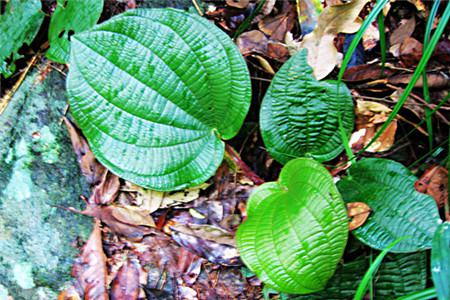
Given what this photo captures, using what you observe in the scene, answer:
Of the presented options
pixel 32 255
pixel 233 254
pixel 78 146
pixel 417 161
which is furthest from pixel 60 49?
pixel 417 161

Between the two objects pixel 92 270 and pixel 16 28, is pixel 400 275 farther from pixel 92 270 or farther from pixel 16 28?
pixel 16 28

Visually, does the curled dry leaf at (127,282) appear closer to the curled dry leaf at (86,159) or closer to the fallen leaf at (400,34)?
the curled dry leaf at (86,159)

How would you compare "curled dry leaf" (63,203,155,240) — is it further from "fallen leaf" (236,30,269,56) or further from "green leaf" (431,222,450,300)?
"green leaf" (431,222,450,300)

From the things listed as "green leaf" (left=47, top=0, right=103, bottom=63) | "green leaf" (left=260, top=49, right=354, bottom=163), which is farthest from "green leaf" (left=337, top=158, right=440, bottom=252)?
"green leaf" (left=47, top=0, right=103, bottom=63)

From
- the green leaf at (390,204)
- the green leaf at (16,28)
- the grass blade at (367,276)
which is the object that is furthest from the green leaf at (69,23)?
the grass blade at (367,276)

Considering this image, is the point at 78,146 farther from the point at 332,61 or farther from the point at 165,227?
the point at 332,61

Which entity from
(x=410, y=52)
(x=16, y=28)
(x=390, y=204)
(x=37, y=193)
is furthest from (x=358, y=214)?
(x=16, y=28)

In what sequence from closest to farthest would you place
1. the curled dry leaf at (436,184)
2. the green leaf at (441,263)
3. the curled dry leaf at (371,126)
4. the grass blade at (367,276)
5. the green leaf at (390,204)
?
the green leaf at (441,263)
the grass blade at (367,276)
the green leaf at (390,204)
the curled dry leaf at (436,184)
the curled dry leaf at (371,126)
